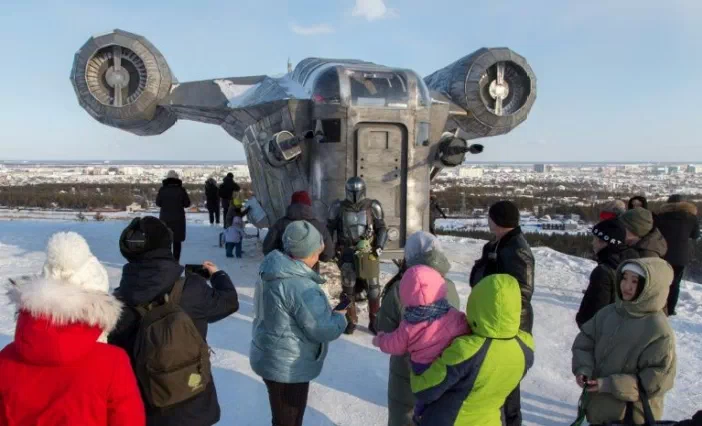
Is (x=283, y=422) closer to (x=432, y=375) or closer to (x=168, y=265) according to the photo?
(x=432, y=375)

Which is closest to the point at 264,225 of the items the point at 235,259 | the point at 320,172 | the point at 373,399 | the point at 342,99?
the point at 235,259

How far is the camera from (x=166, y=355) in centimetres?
249

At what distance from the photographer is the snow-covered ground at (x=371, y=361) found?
4672 millimetres

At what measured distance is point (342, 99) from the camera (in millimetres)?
7551

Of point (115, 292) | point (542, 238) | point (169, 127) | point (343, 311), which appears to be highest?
point (169, 127)

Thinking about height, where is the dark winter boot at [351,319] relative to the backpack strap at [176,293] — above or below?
below

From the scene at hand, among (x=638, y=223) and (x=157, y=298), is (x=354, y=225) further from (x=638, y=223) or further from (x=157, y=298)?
(x=157, y=298)

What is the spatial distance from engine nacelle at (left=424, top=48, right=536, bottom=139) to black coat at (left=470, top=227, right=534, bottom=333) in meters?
6.82

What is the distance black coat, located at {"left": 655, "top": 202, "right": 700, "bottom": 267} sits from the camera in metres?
7.38

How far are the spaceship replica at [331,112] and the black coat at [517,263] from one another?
3.59 m

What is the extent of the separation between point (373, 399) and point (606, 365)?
227cm

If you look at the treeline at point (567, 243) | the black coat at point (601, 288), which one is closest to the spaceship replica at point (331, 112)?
the black coat at point (601, 288)

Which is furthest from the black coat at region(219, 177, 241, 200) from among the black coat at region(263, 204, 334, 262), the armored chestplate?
the black coat at region(263, 204, 334, 262)

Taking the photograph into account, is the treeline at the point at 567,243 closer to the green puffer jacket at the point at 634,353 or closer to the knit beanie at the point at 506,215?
the knit beanie at the point at 506,215
